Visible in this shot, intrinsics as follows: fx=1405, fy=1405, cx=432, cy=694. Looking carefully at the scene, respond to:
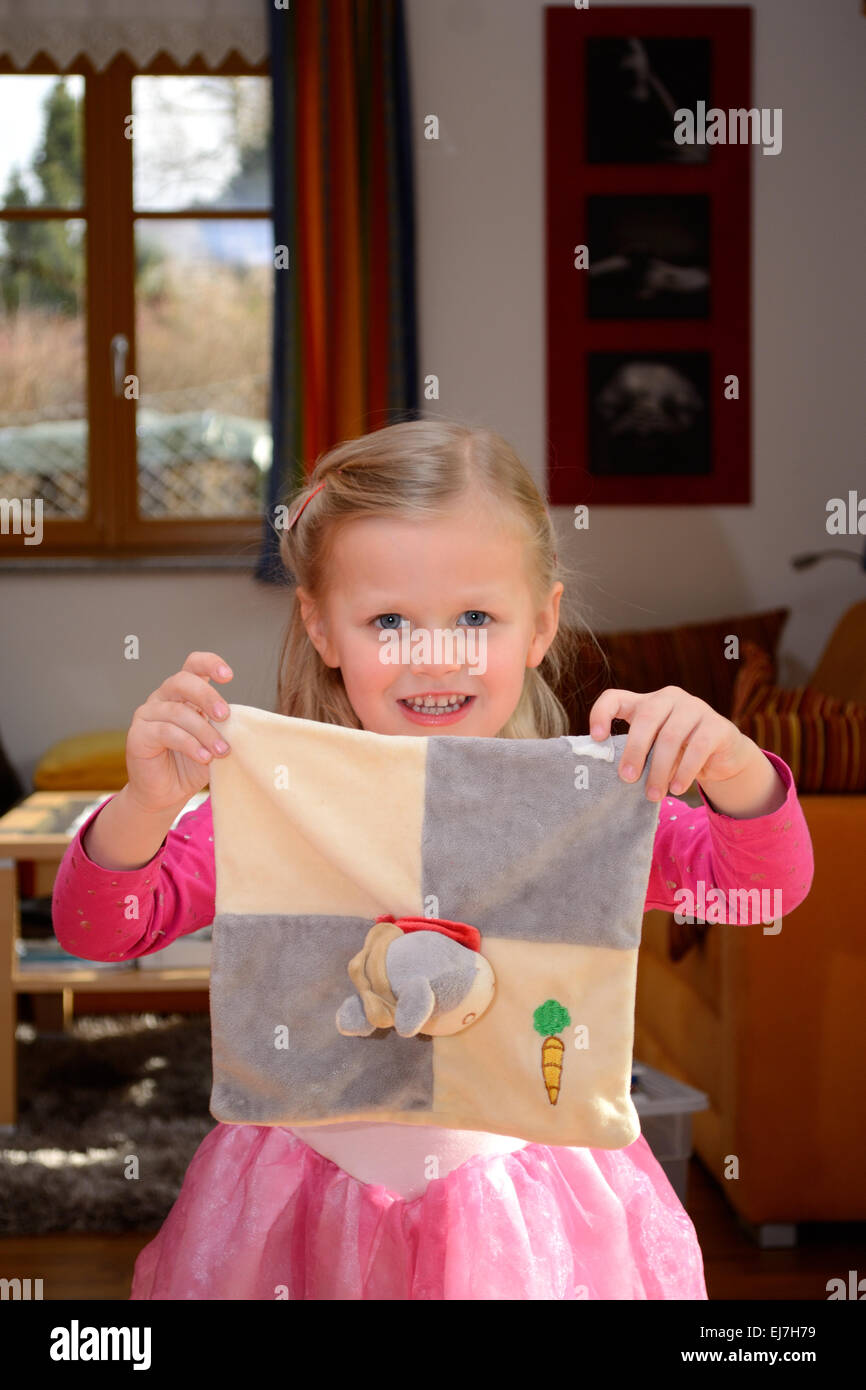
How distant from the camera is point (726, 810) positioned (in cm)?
115

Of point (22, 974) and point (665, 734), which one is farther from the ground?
point (665, 734)

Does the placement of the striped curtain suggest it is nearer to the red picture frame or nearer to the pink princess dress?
the red picture frame

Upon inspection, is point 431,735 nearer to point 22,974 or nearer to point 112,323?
point 22,974

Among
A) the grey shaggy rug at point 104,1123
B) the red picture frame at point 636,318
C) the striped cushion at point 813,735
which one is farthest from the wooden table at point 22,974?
the red picture frame at point 636,318

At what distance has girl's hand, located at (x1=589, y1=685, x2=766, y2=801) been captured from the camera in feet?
3.45

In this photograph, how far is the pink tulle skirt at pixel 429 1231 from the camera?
1098mm

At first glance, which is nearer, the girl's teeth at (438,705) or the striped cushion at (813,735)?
the girl's teeth at (438,705)

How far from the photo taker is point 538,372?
431 centimetres

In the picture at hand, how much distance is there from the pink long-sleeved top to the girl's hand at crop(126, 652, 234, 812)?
0.17 feet

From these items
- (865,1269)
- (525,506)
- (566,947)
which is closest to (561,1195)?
(566,947)

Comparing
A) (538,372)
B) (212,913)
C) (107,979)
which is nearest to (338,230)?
(538,372)

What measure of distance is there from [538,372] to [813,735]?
2365 mm

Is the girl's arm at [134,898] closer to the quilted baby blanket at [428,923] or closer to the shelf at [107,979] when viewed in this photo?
the quilted baby blanket at [428,923]
